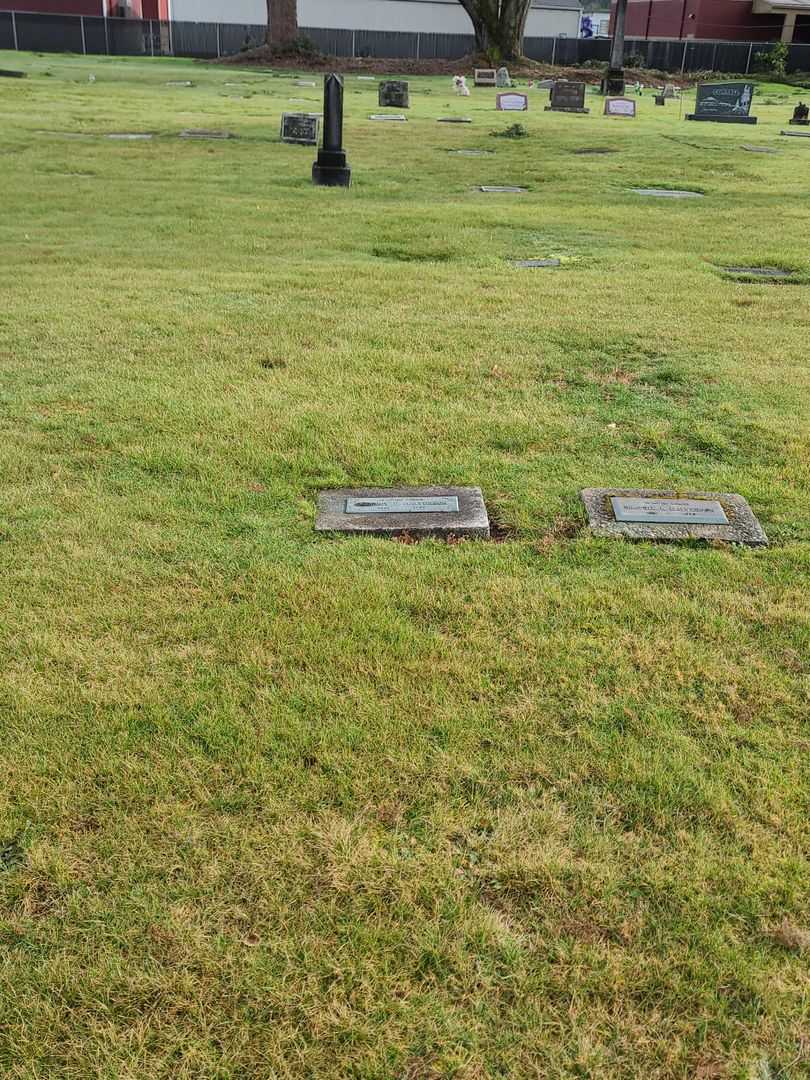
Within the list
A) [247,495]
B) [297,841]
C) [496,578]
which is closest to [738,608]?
[496,578]

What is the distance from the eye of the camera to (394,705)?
2.66 metres

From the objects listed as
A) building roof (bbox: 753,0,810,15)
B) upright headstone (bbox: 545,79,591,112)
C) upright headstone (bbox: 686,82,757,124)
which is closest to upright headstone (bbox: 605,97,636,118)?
upright headstone (bbox: 545,79,591,112)

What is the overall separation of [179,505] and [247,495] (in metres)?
0.29

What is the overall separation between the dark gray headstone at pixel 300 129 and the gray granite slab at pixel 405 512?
1361 centimetres

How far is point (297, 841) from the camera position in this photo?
2209 millimetres

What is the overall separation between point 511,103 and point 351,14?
31201 mm

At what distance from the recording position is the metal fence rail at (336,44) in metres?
41.5

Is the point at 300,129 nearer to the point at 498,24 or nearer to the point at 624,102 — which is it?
the point at 624,102

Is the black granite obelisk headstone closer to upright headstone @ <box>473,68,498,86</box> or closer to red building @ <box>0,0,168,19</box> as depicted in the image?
upright headstone @ <box>473,68,498,86</box>

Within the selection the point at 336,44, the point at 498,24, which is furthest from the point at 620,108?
the point at 336,44

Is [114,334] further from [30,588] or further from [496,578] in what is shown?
[496,578]

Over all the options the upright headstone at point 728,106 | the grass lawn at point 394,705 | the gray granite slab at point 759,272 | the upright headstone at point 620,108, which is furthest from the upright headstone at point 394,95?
the grass lawn at point 394,705

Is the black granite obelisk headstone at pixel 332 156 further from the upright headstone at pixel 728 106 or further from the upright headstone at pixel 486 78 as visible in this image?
the upright headstone at pixel 486 78

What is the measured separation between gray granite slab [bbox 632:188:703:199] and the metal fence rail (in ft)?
107
